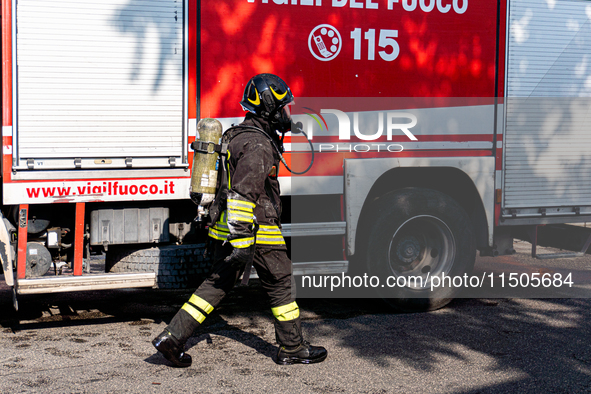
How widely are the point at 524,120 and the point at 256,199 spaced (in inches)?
124

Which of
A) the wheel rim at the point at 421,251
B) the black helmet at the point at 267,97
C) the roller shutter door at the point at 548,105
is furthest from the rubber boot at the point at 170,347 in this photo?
the roller shutter door at the point at 548,105

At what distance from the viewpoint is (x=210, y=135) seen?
464 cm

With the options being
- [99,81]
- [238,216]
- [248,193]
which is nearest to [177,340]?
[238,216]

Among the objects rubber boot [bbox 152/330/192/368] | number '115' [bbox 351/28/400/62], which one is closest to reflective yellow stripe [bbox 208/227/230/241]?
rubber boot [bbox 152/330/192/368]

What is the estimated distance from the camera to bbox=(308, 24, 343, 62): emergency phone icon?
5.37 m

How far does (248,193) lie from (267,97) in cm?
72

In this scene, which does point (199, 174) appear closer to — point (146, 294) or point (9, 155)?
point (9, 155)

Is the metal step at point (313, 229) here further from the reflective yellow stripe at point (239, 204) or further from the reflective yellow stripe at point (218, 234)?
the reflective yellow stripe at point (239, 204)

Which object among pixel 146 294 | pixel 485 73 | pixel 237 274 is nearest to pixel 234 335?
pixel 237 274

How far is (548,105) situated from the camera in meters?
5.96

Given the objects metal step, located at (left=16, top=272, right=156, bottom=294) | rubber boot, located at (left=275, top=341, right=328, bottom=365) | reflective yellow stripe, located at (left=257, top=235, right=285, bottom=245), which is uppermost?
reflective yellow stripe, located at (left=257, top=235, right=285, bottom=245)

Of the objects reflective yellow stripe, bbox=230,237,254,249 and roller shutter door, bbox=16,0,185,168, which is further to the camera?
roller shutter door, bbox=16,0,185,168

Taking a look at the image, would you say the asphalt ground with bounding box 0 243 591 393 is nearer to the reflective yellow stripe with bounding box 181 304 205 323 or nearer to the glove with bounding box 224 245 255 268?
the reflective yellow stripe with bounding box 181 304 205 323

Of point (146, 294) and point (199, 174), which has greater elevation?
point (199, 174)
